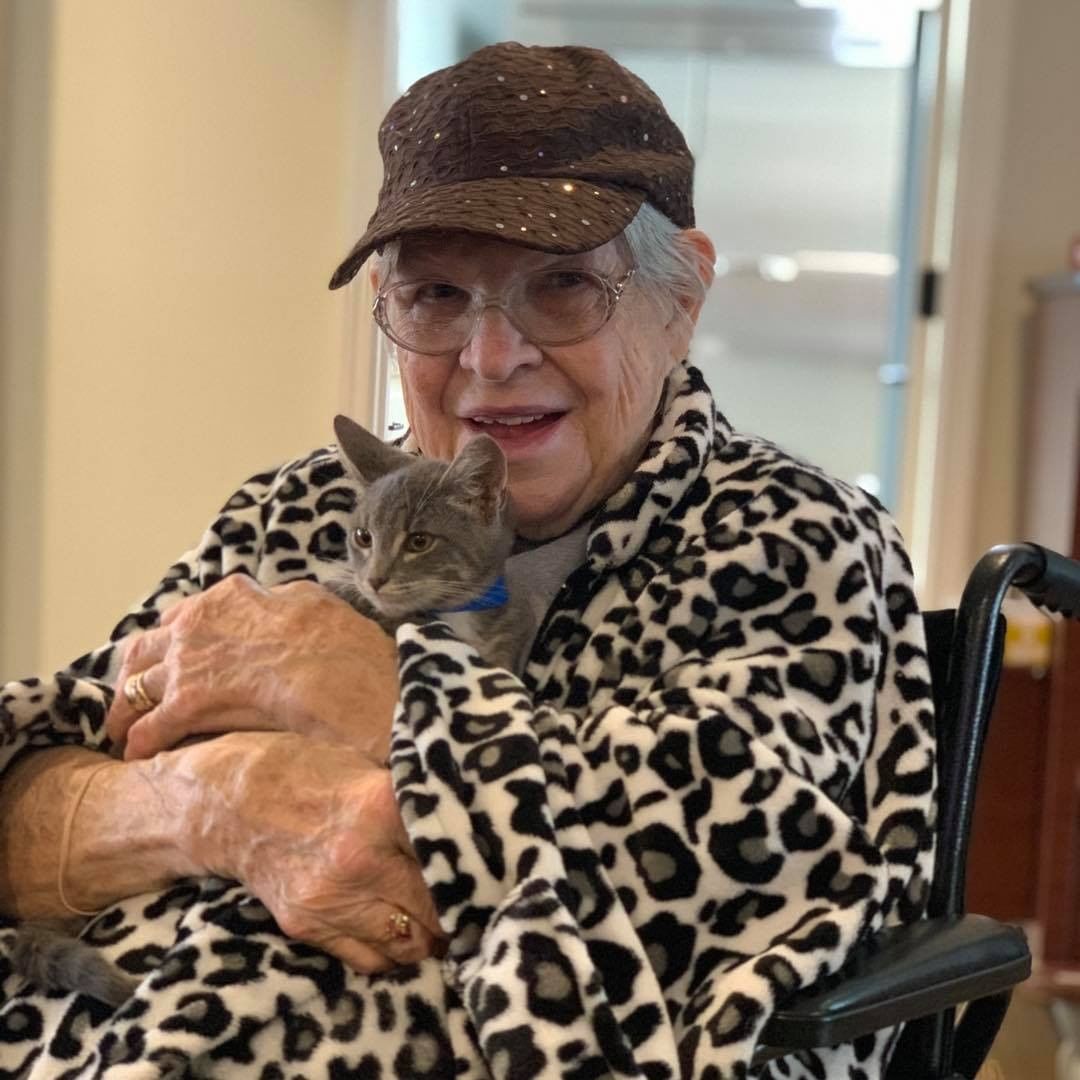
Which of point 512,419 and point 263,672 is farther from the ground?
point 512,419

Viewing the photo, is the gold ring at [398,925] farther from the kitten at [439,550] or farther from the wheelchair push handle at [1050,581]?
the wheelchair push handle at [1050,581]

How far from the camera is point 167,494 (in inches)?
119

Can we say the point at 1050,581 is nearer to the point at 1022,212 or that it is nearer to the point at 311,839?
the point at 311,839

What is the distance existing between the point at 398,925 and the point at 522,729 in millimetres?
179

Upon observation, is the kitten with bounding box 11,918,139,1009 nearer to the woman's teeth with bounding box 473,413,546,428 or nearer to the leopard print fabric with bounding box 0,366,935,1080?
the leopard print fabric with bounding box 0,366,935,1080

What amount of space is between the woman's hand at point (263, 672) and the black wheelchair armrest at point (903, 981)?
15.6 inches

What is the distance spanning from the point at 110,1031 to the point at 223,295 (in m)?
2.22

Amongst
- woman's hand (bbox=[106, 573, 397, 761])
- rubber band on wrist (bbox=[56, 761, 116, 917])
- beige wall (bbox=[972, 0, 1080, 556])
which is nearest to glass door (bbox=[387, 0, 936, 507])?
beige wall (bbox=[972, 0, 1080, 556])

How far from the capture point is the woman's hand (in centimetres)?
112

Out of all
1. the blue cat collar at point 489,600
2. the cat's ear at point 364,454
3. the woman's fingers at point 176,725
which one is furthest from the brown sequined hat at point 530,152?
the woman's fingers at point 176,725

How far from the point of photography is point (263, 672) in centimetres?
116

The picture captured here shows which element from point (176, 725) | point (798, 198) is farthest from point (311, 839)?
point (798, 198)

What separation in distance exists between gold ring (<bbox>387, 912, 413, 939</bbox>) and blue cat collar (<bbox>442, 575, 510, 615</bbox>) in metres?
0.33

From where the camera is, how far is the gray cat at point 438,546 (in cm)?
124
